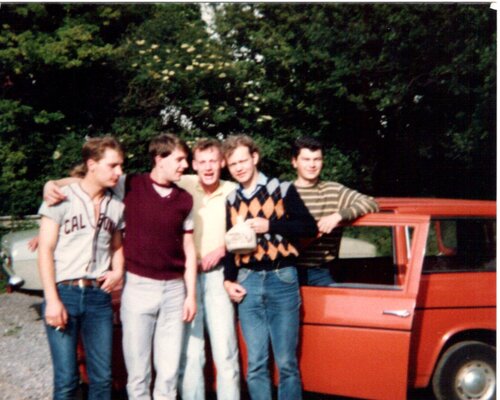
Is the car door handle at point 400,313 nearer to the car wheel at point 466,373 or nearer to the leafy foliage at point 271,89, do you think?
the car wheel at point 466,373

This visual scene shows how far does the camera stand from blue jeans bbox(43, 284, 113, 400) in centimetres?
345

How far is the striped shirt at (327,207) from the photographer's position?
4.14m

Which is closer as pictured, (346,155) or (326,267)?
(326,267)

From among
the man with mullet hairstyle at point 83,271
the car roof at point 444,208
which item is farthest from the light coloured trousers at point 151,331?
the car roof at point 444,208

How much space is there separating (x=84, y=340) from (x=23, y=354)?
10.8 ft

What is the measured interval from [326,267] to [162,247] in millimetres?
1217

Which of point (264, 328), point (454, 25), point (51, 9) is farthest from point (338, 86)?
point (264, 328)

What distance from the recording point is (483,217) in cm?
460

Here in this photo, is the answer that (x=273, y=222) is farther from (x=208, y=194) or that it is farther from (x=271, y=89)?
(x=271, y=89)

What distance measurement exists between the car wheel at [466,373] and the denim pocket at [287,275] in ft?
4.29

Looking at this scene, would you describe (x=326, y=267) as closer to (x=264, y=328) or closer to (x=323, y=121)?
(x=264, y=328)

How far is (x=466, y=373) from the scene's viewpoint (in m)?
4.41

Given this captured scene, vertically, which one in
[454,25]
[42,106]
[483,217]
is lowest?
[483,217]

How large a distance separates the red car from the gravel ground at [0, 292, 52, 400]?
1385 millimetres
